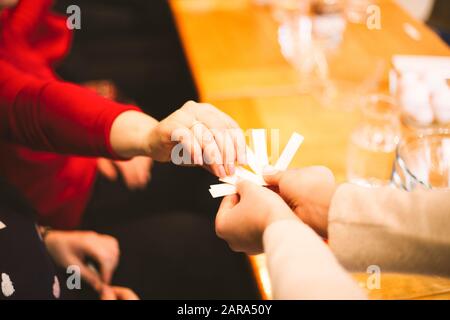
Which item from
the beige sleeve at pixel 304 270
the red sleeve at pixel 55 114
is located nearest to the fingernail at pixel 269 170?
the beige sleeve at pixel 304 270

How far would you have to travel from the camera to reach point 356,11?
136 centimetres

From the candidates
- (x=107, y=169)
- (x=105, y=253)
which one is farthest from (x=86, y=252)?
(x=107, y=169)

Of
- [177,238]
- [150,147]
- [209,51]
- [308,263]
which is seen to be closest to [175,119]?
[150,147]

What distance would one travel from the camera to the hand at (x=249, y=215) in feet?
1.61

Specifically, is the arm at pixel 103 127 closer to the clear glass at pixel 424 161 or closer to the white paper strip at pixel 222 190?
the white paper strip at pixel 222 190

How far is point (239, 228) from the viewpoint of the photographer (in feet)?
1.72

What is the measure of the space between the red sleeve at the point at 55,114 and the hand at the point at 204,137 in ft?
0.37

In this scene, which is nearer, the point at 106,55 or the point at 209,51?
the point at 209,51

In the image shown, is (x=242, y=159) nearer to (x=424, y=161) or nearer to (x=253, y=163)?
(x=253, y=163)
